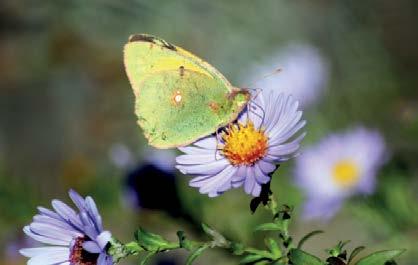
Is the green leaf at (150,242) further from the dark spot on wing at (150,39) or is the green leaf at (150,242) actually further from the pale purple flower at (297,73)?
the pale purple flower at (297,73)

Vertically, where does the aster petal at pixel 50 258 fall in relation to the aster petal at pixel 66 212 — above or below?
below

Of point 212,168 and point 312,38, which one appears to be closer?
point 212,168

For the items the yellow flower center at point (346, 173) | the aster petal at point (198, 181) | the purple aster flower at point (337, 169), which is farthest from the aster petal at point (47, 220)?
the yellow flower center at point (346, 173)

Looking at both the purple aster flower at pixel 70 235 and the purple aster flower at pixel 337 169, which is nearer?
the purple aster flower at pixel 70 235

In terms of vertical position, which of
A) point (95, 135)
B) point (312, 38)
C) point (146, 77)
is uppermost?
point (312, 38)

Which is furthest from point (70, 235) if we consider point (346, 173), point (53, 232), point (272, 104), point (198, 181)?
point (346, 173)

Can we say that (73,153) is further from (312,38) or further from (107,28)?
(312,38)

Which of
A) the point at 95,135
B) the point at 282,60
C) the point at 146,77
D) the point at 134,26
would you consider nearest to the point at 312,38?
the point at 282,60

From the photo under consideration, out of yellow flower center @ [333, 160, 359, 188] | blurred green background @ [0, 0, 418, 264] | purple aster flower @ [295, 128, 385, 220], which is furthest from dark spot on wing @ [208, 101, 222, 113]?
yellow flower center @ [333, 160, 359, 188]
